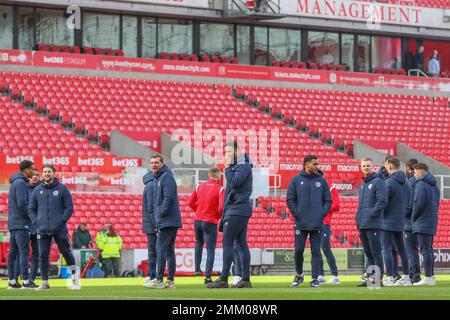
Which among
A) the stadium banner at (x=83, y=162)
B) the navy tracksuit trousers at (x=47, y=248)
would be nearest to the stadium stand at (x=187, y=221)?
the stadium banner at (x=83, y=162)

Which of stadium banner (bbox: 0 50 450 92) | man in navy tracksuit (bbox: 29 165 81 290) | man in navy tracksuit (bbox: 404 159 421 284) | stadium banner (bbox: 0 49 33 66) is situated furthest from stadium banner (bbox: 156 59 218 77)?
man in navy tracksuit (bbox: 29 165 81 290)

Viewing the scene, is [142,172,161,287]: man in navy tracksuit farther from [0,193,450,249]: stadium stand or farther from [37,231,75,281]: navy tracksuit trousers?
[0,193,450,249]: stadium stand

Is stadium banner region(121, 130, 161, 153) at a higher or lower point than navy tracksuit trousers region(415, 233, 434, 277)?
higher

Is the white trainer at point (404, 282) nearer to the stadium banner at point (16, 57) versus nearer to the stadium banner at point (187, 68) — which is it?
the stadium banner at point (16, 57)

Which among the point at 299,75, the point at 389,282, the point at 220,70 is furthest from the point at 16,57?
the point at 389,282

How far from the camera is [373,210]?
2116 centimetres

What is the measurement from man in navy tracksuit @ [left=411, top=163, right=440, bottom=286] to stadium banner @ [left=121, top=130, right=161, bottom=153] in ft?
61.2

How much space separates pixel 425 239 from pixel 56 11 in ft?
80.2

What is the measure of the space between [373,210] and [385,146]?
2497 centimetres

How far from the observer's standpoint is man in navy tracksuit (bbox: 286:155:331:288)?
21047 mm

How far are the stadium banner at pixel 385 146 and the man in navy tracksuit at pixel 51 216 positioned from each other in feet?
84.2

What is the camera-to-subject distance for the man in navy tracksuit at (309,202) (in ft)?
69.1

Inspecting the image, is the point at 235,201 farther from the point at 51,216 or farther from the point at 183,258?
the point at 183,258
